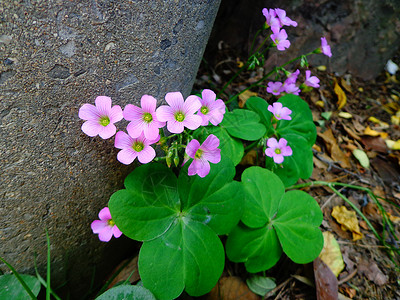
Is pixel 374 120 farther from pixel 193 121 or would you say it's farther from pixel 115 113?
pixel 115 113

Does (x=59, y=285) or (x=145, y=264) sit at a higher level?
(x=145, y=264)

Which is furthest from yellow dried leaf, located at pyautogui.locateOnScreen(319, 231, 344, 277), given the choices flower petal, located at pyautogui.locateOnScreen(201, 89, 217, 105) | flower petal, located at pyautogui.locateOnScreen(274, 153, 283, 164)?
flower petal, located at pyautogui.locateOnScreen(201, 89, 217, 105)

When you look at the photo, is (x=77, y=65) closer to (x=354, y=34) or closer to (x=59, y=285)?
(x=59, y=285)

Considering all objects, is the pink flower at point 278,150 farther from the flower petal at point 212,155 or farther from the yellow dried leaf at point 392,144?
the yellow dried leaf at point 392,144

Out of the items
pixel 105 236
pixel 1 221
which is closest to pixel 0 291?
pixel 1 221

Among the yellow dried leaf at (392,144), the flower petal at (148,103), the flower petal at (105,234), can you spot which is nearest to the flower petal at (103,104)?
the flower petal at (148,103)
